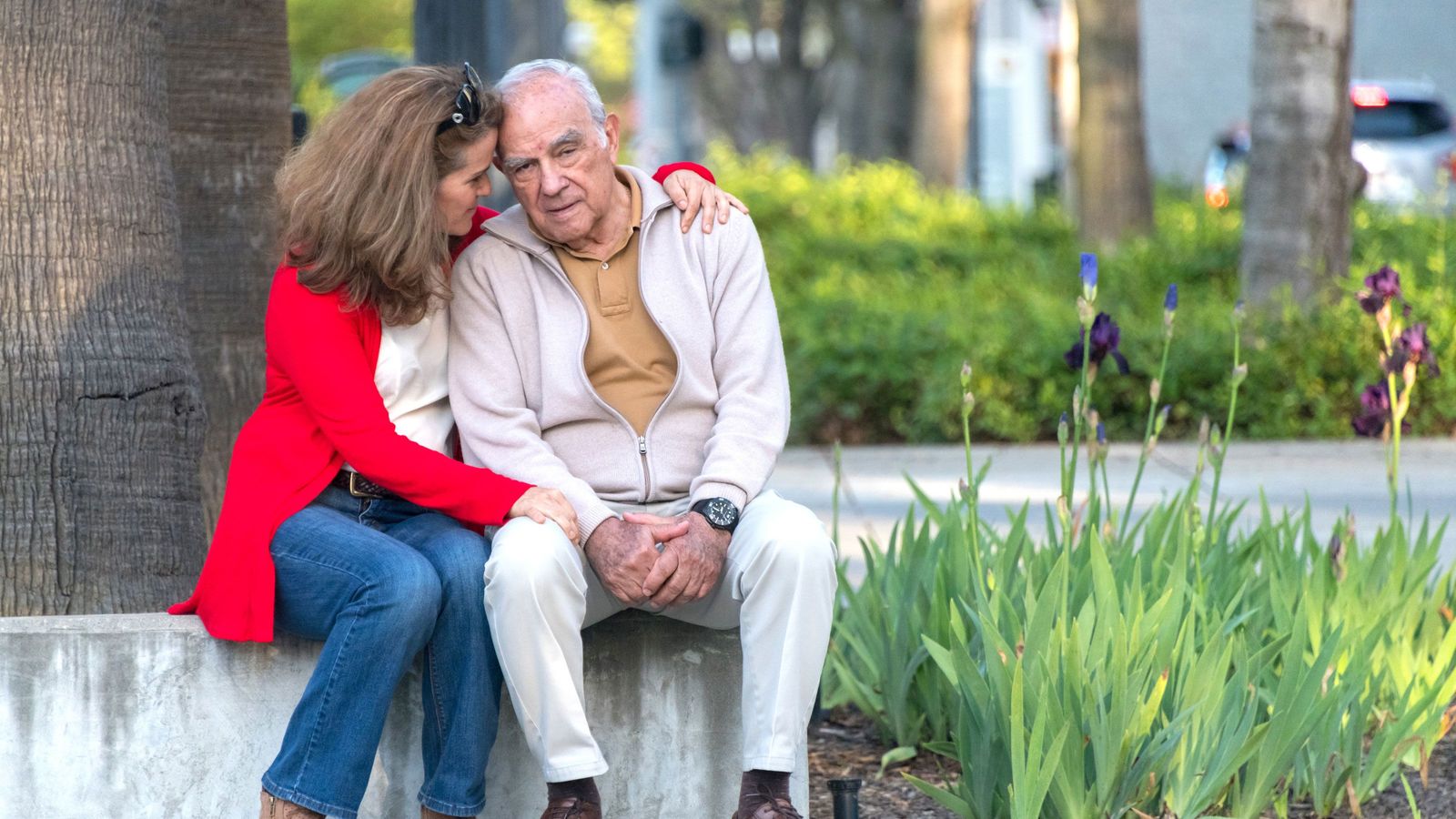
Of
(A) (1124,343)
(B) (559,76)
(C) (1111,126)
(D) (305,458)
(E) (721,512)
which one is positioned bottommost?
(A) (1124,343)

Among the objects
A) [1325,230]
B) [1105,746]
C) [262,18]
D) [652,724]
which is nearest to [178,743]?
[652,724]

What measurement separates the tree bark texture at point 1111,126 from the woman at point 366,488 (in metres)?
8.44

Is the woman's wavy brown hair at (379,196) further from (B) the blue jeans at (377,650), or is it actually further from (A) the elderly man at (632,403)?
(B) the blue jeans at (377,650)

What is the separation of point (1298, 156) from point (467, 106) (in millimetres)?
6011

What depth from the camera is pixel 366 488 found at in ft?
11.3

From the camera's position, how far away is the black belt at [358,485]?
3.43m

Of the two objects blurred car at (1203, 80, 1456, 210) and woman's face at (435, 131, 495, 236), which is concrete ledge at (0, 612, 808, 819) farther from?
blurred car at (1203, 80, 1456, 210)

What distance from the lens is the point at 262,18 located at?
15.5 ft

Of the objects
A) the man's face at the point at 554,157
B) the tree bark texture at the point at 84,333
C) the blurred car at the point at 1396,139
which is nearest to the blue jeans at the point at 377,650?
the tree bark texture at the point at 84,333

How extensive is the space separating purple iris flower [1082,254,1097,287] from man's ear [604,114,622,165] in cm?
96

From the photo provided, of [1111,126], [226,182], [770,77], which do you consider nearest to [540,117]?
[226,182]

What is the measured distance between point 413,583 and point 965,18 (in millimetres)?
14330

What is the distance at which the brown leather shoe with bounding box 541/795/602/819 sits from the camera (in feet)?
10.6

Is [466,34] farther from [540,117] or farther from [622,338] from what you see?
[622,338]
